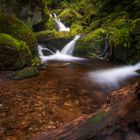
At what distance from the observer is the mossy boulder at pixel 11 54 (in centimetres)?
824

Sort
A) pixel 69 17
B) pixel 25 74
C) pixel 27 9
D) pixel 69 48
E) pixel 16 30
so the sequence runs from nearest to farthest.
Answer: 1. pixel 25 74
2. pixel 16 30
3. pixel 69 48
4. pixel 27 9
5. pixel 69 17

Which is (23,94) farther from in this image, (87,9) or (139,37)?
(87,9)

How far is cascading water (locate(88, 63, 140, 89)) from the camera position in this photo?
751 cm

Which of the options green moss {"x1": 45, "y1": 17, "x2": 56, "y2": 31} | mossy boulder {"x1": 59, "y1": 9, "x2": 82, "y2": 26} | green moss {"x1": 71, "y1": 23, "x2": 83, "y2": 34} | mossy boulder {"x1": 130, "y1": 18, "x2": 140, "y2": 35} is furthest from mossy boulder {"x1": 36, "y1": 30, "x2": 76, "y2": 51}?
mossy boulder {"x1": 59, "y1": 9, "x2": 82, "y2": 26}

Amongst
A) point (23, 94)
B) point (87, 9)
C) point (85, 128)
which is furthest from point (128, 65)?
point (87, 9)

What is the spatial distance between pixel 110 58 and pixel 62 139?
27.4 feet

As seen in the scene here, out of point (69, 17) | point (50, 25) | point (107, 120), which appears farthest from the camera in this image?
point (69, 17)

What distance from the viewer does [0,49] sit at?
8.16 m

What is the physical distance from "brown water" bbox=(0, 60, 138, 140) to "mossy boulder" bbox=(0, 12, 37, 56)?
1.95m

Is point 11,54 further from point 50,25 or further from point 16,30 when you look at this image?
point 50,25

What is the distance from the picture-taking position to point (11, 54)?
8422 mm

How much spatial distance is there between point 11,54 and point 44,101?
3.20m

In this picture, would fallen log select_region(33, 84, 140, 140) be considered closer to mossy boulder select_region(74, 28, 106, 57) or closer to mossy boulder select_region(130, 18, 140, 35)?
mossy boulder select_region(130, 18, 140, 35)

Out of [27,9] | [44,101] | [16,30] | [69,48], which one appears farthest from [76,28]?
[44,101]
